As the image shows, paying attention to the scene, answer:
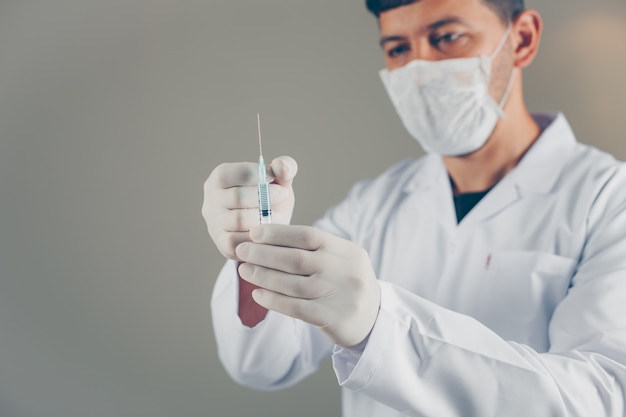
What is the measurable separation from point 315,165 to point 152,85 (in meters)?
0.42

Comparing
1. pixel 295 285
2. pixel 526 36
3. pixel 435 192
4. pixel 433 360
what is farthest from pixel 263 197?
pixel 526 36

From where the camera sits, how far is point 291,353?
1256 mm

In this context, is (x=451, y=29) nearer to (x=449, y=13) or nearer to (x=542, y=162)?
(x=449, y=13)

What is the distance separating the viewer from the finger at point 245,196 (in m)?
0.95

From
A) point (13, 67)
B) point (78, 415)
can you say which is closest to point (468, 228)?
point (78, 415)

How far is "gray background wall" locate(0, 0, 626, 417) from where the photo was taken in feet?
4.71

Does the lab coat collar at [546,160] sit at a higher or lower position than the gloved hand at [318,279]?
higher

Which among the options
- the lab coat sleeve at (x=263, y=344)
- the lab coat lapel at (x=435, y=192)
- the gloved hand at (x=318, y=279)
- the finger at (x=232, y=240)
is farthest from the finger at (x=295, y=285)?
the lab coat lapel at (x=435, y=192)

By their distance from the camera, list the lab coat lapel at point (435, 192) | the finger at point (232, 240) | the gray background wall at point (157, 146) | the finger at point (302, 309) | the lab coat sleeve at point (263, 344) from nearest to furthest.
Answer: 1. the finger at point (302, 309)
2. the finger at point (232, 240)
3. the lab coat sleeve at point (263, 344)
4. the lab coat lapel at point (435, 192)
5. the gray background wall at point (157, 146)

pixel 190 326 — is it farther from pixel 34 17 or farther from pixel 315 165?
pixel 34 17

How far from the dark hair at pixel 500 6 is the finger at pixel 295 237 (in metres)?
0.73

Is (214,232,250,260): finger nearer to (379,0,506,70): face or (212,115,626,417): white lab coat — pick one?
(212,115,626,417): white lab coat

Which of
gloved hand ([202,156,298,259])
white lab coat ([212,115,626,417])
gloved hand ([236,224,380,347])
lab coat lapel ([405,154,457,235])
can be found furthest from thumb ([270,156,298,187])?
lab coat lapel ([405,154,457,235])

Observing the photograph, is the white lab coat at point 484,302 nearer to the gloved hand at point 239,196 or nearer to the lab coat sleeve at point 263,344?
the lab coat sleeve at point 263,344
